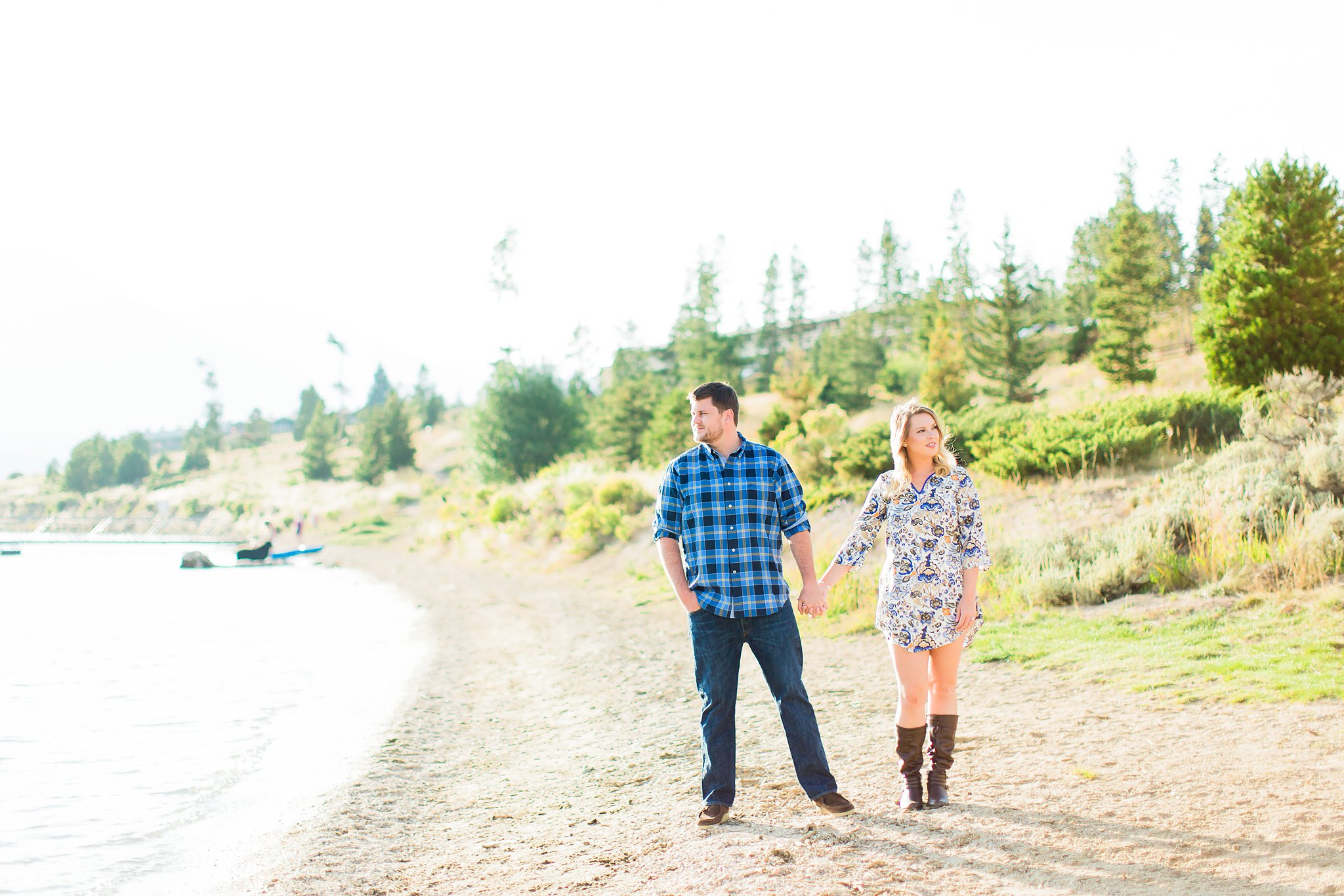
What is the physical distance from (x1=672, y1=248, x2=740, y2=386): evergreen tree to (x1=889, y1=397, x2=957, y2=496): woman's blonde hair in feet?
144

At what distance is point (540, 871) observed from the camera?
443cm

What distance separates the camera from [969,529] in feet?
14.3

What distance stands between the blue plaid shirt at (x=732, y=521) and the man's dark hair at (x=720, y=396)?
19cm

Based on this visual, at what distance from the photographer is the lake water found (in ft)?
19.0

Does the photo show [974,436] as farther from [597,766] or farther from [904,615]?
[904,615]

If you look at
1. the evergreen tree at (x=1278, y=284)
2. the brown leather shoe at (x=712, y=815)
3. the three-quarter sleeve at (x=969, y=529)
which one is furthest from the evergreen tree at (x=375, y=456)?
the three-quarter sleeve at (x=969, y=529)

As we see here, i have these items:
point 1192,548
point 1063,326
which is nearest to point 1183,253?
point 1063,326

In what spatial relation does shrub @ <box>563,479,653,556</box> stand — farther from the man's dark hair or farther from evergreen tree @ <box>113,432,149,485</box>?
evergreen tree @ <box>113,432,149,485</box>

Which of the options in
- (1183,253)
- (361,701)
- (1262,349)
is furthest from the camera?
(1183,253)

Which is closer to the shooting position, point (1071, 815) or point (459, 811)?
point (1071, 815)

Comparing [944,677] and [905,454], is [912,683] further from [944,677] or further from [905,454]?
[905,454]

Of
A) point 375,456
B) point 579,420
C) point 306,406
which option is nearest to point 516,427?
point 579,420

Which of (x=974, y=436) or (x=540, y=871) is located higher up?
(x=974, y=436)

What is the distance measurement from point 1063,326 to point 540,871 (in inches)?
2441
